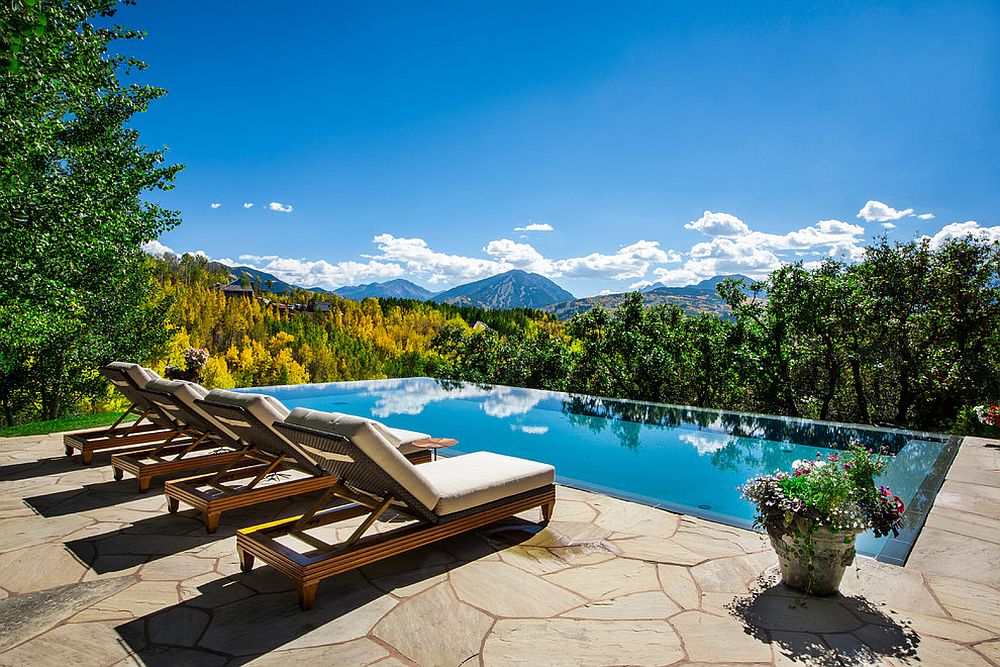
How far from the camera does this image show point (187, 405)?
4.59 m

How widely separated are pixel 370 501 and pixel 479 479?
718mm

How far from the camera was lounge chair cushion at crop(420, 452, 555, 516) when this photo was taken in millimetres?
3346

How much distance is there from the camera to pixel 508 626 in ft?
8.62

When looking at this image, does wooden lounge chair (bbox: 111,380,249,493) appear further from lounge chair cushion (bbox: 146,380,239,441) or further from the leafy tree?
the leafy tree

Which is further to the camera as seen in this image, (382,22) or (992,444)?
(382,22)

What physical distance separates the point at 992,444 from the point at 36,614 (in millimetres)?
9841

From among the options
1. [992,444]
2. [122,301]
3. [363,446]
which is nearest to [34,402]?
[122,301]

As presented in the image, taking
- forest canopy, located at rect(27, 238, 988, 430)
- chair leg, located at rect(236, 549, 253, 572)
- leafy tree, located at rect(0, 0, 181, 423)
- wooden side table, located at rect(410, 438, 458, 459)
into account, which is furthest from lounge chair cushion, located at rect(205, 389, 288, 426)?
forest canopy, located at rect(27, 238, 988, 430)

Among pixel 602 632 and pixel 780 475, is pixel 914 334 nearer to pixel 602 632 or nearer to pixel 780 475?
pixel 780 475

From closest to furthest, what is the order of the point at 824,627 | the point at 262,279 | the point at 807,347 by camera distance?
the point at 824,627, the point at 807,347, the point at 262,279

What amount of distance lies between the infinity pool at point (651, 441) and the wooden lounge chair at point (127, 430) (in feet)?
11.1

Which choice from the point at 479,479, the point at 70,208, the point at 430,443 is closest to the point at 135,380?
the point at 430,443

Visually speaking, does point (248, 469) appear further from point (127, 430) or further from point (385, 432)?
point (127, 430)

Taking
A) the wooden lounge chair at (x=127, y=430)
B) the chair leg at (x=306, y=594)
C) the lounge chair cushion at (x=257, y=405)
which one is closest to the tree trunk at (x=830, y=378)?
the lounge chair cushion at (x=257, y=405)
